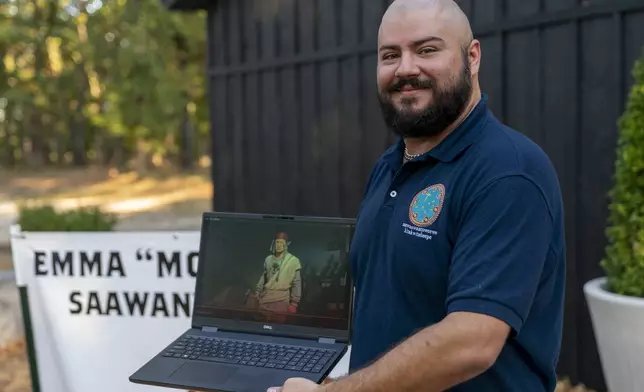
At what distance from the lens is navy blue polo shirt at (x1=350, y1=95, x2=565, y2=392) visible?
138 centimetres

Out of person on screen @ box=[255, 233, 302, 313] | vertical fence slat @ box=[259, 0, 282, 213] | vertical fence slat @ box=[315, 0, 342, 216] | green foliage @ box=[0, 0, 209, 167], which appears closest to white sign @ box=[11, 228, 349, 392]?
person on screen @ box=[255, 233, 302, 313]

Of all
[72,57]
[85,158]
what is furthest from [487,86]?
[85,158]

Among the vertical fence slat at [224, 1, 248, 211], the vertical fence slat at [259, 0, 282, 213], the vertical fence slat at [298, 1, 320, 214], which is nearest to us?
the vertical fence slat at [298, 1, 320, 214]

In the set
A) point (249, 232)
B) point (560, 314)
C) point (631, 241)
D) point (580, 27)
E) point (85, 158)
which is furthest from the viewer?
point (85, 158)

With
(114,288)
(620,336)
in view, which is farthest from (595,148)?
(114,288)

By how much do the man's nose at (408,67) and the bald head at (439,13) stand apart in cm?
8

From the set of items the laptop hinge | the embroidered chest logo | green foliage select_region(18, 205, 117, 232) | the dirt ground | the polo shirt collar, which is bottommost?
the dirt ground

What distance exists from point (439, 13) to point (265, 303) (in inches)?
40.2

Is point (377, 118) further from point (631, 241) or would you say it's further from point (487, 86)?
point (631, 241)

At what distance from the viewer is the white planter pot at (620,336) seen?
3.23 m

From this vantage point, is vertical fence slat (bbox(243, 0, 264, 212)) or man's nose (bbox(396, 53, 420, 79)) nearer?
man's nose (bbox(396, 53, 420, 79))

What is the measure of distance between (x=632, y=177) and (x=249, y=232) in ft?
6.34

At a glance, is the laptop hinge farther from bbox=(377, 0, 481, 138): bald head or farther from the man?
bbox=(377, 0, 481, 138): bald head

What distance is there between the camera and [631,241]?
340 centimetres
